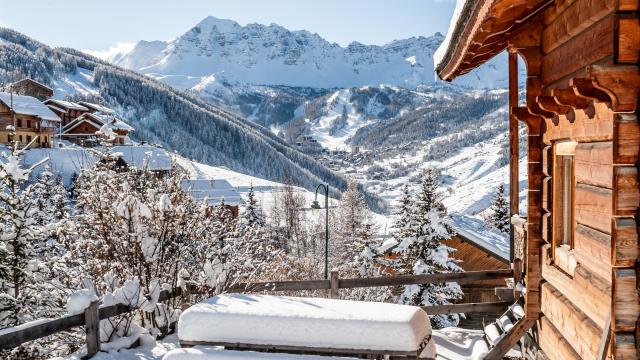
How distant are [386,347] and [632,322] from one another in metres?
1.96

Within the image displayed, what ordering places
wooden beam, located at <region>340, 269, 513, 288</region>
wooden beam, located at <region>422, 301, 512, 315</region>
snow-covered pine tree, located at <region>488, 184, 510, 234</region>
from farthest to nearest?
snow-covered pine tree, located at <region>488, 184, 510, 234</region> < wooden beam, located at <region>340, 269, 513, 288</region> < wooden beam, located at <region>422, 301, 512, 315</region>

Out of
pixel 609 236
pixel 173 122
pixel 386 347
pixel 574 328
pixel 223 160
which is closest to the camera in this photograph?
Answer: pixel 609 236

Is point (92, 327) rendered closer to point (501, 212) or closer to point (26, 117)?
point (501, 212)

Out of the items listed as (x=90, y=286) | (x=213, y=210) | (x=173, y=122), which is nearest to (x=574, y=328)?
(x=90, y=286)

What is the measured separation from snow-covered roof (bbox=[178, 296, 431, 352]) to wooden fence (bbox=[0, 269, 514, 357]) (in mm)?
1584

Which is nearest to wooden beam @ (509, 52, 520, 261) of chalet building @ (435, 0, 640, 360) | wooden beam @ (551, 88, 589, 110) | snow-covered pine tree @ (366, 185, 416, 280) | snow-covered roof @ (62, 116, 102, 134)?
chalet building @ (435, 0, 640, 360)

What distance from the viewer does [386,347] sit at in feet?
14.3

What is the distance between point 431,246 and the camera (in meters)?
17.9

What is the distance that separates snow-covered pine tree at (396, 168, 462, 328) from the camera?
17.4 m

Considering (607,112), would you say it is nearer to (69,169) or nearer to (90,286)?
(90,286)

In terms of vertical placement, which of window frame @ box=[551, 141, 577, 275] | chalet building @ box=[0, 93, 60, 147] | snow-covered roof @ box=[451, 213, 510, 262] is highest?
chalet building @ box=[0, 93, 60, 147]

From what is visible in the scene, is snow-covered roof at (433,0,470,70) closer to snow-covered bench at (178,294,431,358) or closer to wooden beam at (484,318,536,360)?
snow-covered bench at (178,294,431,358)

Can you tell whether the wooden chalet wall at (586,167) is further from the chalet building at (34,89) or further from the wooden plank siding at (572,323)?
the chalet building at (34,89)

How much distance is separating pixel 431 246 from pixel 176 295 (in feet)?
39.2
